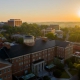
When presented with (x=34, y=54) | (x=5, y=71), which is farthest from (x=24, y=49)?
(x=5, y=71)

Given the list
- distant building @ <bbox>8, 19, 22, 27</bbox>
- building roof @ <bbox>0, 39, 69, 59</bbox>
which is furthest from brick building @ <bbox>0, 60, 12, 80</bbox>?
distant building @ <bbox>8, 19, 22, 27</bbox>

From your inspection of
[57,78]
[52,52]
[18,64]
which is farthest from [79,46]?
[18,64]

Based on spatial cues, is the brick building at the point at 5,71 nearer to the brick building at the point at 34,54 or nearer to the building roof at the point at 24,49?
the brick building at the point at 34,54

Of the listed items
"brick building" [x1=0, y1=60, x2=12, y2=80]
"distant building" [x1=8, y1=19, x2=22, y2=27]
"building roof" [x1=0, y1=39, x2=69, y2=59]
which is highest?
"distant building" [x1=8, y1=19, x2=22, y2=27]

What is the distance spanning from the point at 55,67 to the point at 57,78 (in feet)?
16.5

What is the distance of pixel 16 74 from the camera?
3173cm

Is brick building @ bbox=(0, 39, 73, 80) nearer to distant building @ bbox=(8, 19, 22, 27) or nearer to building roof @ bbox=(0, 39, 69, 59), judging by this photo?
building roof @ bbox=(0, 39, 69, 59)

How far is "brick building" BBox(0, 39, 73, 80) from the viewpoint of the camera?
31469 mm

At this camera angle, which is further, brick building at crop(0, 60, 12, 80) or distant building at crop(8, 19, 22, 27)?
distant building at crop(8, 19, 22, 27)

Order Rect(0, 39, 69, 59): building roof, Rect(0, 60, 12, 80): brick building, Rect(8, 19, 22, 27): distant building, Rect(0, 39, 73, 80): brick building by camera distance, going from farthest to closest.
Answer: Rect(8, 19, 22, 27): distant building, Rect(0, 39, 73, 80): brick building, Rect(0, 39, 69, 59): building roof, Rect(0, 60, 12, 80): brick building

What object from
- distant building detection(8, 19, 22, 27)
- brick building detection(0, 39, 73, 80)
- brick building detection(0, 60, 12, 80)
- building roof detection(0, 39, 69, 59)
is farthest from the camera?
distant building detection(8, 19, 22, 27)

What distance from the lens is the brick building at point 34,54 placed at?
3147cm

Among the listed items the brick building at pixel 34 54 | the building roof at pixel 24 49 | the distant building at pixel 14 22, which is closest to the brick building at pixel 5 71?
the brick building at pixel 34 54

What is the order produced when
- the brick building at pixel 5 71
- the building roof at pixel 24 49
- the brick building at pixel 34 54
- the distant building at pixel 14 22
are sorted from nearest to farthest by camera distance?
the brick building at pixel 5 71 → the building roof at pixel 24 49 → the brick building at pixel 34 54 → the distant building at pixel 14 22
